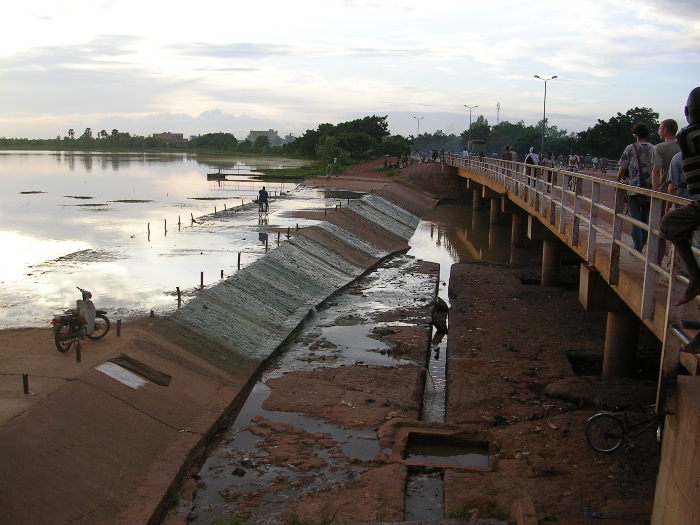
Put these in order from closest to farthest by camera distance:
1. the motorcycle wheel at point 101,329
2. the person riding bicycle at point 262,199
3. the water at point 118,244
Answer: the motorcycle wheel at point 101,329, the water at point 118,244, the person riding bicycle at point 262,199

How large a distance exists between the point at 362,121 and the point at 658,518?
99213mm

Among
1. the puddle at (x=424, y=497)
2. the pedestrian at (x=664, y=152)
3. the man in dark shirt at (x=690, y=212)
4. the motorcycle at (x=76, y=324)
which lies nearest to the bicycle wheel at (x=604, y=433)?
the puddle at (x=424, y=497)

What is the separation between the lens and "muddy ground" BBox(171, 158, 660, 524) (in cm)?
840

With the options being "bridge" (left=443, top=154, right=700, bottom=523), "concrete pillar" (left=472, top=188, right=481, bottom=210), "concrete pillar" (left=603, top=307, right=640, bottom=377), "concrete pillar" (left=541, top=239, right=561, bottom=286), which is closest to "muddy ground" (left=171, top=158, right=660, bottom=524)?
"concrete pillar" (left=603, top=307, right=640, bottom=377)

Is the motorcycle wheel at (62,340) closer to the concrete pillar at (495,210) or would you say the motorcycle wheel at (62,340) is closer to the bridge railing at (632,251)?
the bridge railing at (632,251)

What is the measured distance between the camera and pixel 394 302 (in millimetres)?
19984

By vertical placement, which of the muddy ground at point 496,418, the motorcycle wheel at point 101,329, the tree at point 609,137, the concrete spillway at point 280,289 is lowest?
the muddy ground at point 496,418

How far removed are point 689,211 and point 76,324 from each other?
998cm

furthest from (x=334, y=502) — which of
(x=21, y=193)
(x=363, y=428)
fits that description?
(x=21, y=193)

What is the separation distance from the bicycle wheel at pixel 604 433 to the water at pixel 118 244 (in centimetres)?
939

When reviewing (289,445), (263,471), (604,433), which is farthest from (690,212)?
(289,445)

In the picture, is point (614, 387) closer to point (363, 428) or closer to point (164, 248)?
point (363, 428)

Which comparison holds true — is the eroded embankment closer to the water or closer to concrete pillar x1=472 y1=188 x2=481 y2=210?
the water

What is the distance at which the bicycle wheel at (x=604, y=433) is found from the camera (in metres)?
8.98
